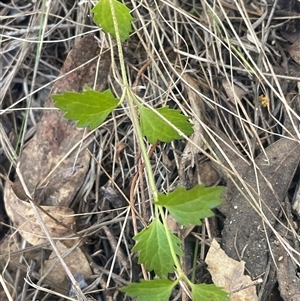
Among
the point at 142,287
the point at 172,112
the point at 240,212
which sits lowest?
the point at 240,212

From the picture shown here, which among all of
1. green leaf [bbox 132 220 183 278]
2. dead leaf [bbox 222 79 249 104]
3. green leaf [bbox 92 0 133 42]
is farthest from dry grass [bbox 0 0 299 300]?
green leaf [bbox 132 220 183 278]

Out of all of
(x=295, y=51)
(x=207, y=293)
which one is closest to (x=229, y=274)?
(x=207, y=293)

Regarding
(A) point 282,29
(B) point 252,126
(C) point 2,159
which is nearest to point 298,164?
(B) point 252,126

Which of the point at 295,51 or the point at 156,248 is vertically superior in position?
the point at 295,51

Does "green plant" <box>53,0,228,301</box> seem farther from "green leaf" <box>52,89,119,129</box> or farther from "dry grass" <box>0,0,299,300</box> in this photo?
"dry grass" <box>0,0,299,300</box>

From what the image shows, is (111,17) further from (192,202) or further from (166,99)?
(192,202)

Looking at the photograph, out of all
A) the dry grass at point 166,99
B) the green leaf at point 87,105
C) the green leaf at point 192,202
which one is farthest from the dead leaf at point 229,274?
the green leaf at point 87,105

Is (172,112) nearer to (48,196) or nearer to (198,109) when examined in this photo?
(198,109)
